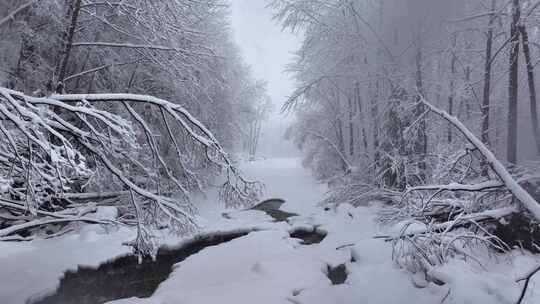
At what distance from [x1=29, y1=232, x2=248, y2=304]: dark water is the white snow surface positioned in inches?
6.7

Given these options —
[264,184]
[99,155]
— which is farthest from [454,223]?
[99,155]

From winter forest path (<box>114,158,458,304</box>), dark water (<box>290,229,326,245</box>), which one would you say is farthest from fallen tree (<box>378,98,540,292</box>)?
dark water (<box>290,229,326,245</box>)

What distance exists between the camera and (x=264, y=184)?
4605 mm

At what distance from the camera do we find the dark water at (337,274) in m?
5.82

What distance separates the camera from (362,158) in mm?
11359

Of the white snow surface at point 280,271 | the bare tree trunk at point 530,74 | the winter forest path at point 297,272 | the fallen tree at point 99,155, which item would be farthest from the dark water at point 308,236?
the bare tree trunk at point 530,74

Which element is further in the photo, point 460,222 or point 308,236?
point 308,236

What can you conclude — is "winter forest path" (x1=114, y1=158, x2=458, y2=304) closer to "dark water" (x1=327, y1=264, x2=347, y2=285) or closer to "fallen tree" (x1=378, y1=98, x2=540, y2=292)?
"dark water" (x1=327, y1=264, x2=347, y2=285)

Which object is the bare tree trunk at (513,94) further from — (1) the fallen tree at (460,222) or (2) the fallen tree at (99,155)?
(2) the fallen tree at (99,155)

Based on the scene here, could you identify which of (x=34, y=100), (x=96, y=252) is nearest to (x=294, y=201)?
(x=96, y=252)

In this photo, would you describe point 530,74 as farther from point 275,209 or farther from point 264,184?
point 275,209

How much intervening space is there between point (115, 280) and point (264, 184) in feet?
11.4

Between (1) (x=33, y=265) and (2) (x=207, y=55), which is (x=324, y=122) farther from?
(1) (x=33, y=265)

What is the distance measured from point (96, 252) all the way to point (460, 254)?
254 inches
